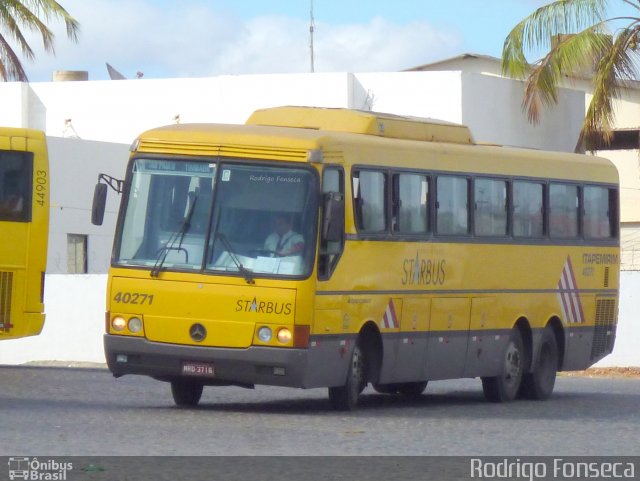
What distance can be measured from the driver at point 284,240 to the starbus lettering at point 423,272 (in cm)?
204

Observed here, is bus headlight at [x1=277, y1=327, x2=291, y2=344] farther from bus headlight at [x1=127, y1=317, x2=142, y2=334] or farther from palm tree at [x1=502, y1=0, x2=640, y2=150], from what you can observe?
palm tree at [x1=502, y1=0, x2=640, y2=150]

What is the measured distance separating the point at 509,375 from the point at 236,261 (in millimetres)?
5533

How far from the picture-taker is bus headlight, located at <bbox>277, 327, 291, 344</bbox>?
15.5 metres

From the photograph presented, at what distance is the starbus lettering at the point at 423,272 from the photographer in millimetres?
17562

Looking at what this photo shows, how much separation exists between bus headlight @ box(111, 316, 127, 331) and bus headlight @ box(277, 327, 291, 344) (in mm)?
1697

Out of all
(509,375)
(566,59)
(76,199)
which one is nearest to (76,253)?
(76,199)

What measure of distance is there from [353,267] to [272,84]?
26.4 meters

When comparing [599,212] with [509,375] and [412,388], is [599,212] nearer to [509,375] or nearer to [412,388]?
[509,375]

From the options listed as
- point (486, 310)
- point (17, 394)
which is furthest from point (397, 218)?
point (17, 394)

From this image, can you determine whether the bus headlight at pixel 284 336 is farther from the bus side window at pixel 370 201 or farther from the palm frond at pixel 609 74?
the palm frond at pixel 609 74

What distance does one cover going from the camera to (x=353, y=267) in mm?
16500

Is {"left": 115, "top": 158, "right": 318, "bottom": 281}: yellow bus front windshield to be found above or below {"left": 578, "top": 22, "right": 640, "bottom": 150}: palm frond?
below

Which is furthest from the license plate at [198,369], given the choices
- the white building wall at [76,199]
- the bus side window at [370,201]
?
the white building wall at [76,199]
